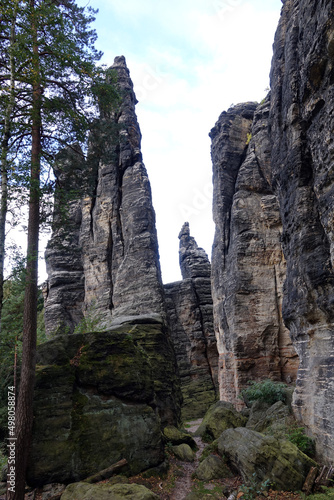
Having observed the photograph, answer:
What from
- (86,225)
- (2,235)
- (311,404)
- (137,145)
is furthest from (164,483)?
(137,145)

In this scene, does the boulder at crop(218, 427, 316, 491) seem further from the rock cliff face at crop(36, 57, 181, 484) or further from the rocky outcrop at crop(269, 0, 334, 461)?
the rock cliff face at crop(36, 57, 181, 484)

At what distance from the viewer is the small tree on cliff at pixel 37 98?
29.6ft

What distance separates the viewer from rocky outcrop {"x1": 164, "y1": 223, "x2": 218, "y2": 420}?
2872cm

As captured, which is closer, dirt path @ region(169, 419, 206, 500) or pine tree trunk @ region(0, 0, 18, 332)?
dirt path @ region(169, 419, 206, 500)

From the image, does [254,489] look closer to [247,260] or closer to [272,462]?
[272,462]

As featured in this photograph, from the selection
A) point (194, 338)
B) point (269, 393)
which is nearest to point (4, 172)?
point (269, 393)

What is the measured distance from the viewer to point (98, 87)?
11.7 meters

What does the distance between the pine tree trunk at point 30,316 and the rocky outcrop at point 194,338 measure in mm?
21198

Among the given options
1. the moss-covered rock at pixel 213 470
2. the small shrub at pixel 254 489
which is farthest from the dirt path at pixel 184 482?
the small shrub at pixel 254 489

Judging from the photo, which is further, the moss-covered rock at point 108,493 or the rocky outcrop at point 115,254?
the rocky outcrop at point 115,254

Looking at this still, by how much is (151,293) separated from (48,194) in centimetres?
1263

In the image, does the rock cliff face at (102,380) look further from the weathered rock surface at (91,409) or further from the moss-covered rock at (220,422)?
the moss-covered rock at (220,422)

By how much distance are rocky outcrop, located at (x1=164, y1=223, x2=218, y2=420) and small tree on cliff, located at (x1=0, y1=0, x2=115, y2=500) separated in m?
21.5

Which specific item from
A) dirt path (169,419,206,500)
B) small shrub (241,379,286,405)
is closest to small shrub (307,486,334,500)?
dirt path (169,419,206,500)
